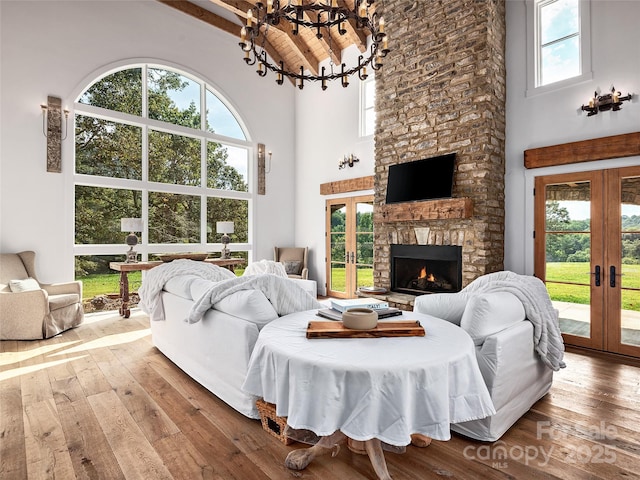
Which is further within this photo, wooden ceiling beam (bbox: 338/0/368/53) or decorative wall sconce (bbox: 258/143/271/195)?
decorative wall sconce (bbox: 258/143/271/195)

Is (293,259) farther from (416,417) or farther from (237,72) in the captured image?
(416,417)

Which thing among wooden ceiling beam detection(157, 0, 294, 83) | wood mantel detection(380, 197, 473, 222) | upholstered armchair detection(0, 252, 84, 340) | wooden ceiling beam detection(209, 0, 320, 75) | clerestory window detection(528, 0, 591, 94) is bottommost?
upholstered armchair detection(0, 252, 84, 340)

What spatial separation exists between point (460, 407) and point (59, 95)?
20.4ft

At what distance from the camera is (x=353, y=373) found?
1.39 meters

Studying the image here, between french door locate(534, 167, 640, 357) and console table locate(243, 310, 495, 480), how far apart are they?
10.0 feet

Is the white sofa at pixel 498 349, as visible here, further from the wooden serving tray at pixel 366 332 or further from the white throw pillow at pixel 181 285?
the white throw pillow at pixel 181 285

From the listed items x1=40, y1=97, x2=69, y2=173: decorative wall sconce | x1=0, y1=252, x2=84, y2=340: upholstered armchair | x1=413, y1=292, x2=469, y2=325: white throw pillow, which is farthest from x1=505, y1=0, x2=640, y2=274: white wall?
x1=40, y1=97, x2=69, y2=173: decorative wall sconce

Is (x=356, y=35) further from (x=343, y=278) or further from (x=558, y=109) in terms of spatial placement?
(x=343, y=278)

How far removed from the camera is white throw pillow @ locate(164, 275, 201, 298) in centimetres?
302

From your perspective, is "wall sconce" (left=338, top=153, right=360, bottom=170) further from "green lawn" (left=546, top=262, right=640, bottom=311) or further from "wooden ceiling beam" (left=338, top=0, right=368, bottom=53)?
"green lawn" (left=546, top=262, right=640, bottom=311)

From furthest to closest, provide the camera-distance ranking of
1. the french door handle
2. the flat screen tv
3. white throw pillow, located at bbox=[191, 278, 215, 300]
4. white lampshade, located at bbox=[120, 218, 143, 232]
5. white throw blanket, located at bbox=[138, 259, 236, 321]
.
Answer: white lampshade, located at bbox=[120, 218, 143, 232] < the flat screen tv < the french door handle < white throw blanket, located at bbox=[138, 259, 236, 321] < white throw pillow, located at bbox=[191, 278, 215, 300]

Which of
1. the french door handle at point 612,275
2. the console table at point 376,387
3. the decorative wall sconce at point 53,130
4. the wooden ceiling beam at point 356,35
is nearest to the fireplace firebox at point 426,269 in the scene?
the french door handle at point 612,275

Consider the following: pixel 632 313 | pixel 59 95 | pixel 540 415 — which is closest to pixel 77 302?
pixel 59 95

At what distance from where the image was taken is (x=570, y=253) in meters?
4.00
